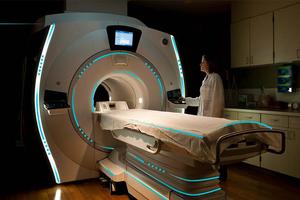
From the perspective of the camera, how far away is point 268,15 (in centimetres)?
351

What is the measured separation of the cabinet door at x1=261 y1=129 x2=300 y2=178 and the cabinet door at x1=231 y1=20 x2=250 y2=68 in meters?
1.25

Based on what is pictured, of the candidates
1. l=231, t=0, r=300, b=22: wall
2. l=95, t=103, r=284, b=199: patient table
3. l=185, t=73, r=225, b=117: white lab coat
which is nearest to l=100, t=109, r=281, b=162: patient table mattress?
l=95, t=103, r=284, b=199: patient table

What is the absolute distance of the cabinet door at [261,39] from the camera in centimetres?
352

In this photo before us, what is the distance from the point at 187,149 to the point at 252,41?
2.81 meters

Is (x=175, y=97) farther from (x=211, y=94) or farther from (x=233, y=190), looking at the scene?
(x=233, y=190)

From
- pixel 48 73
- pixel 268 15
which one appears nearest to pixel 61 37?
pixel 48 73

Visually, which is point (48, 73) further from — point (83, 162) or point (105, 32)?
point (83, 162)

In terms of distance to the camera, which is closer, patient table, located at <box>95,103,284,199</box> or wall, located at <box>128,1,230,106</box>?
patient table, located at <box>95,103,284,199</box>

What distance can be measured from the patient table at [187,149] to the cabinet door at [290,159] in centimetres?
141

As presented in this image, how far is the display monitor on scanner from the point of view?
2.72m

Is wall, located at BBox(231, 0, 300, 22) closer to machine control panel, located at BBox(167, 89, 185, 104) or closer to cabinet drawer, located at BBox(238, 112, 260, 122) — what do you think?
cabinet drawer, located at BBox(238, 112, 260, 122)

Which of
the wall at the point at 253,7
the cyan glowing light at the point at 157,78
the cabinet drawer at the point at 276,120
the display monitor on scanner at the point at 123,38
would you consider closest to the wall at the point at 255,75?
the wall at the point at 253,7

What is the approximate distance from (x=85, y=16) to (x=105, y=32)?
0.27 metres

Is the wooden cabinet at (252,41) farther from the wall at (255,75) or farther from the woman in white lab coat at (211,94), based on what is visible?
the woman in white lab coat at (211,94)
